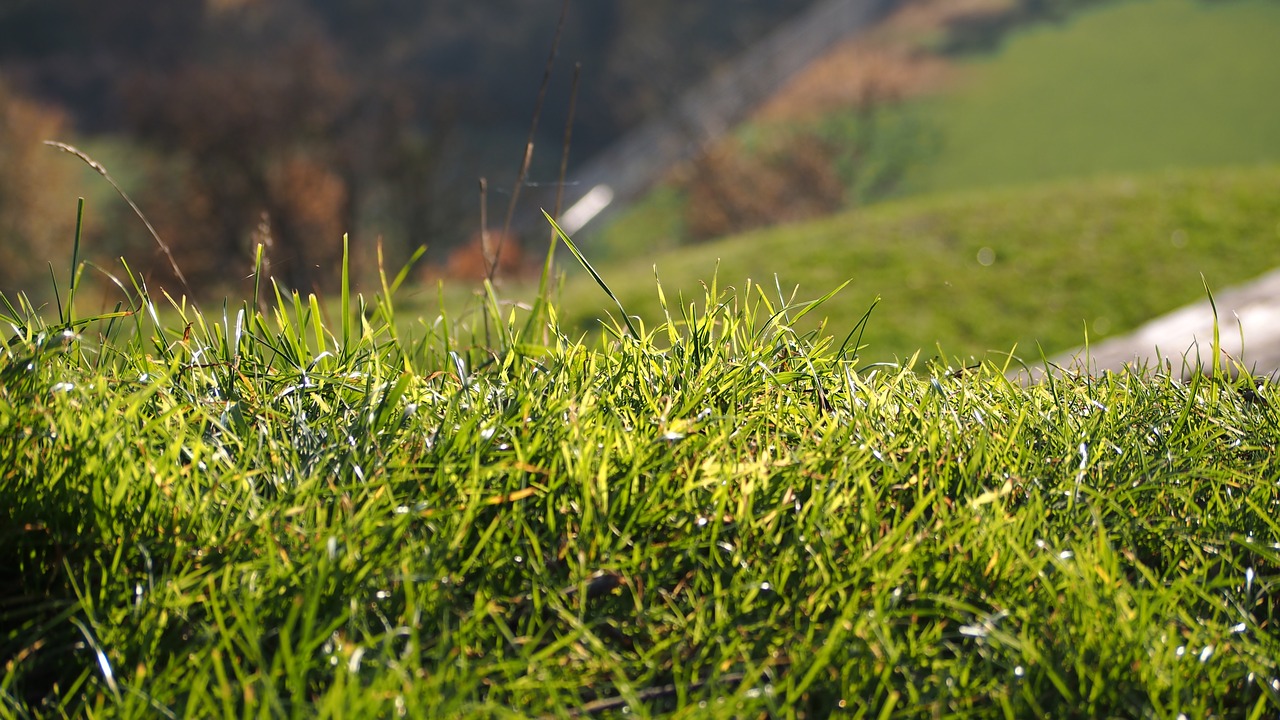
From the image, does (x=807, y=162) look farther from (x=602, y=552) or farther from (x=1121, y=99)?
(x=602, y=552)

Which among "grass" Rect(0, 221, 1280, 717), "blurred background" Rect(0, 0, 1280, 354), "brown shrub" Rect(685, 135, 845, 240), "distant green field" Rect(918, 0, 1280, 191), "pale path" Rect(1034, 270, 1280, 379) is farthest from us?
"brown shrub" Rect(685, 135, 845, 240)

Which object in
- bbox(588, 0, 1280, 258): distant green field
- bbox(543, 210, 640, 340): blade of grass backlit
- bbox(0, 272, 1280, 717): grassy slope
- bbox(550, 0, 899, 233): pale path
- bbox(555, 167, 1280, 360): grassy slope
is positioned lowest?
bbox(588, 0, 1280, 258): distant green field

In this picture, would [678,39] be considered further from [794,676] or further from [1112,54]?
[794,676]

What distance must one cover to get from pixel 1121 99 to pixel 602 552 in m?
27.9

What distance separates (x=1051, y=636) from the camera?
1.53 m

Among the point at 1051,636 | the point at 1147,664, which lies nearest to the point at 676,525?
the point at 1051,636

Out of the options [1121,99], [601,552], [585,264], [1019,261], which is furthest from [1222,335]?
[1121,99]

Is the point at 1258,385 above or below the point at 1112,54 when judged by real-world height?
above

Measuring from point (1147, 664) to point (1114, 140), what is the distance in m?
25.2

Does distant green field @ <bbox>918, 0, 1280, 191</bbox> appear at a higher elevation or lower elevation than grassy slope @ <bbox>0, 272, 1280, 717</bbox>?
lower

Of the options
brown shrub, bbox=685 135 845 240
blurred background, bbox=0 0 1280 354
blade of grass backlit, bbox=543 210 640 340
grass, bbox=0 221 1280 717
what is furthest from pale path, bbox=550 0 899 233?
grass, bbox=0 221 1280 717

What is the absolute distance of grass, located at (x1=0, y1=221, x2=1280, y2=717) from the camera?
1.47m

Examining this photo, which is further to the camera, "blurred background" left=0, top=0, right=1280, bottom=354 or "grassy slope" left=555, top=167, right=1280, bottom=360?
"blurred background" left=0, top=0, right=1280, bottom=354

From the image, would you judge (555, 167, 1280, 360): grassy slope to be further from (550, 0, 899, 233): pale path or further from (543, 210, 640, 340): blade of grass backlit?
(550, 0, 899, 233): pale path
